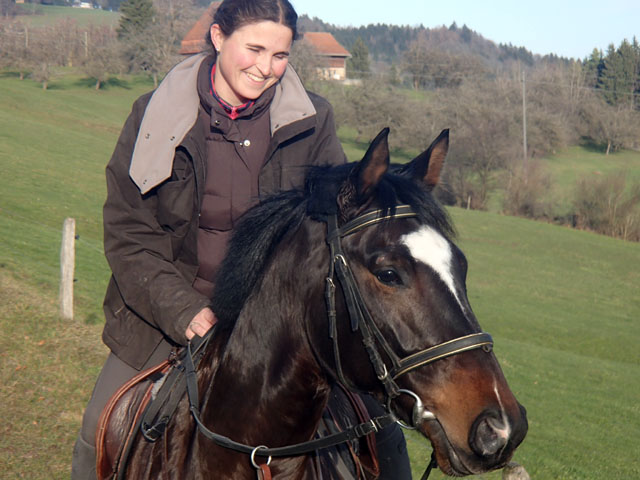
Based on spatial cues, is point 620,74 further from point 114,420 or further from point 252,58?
point 114,420

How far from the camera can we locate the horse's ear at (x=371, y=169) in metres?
2.14

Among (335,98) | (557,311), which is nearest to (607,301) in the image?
(557,311)

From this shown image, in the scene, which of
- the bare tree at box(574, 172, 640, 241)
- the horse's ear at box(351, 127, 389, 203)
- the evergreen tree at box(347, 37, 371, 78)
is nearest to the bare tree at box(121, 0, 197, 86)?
the bare tree at box(574, 172, 640, 241)

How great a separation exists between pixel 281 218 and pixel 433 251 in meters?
0.63

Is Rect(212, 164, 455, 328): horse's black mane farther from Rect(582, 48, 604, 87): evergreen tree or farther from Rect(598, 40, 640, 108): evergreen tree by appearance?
Rect(582, 48, 604, 87): evergreen tree

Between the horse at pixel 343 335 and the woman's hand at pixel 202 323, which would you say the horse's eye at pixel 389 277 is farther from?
the woman's hand at pixel 202 323

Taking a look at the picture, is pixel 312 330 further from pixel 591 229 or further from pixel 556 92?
pixel 556 92

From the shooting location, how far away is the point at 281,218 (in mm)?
2457

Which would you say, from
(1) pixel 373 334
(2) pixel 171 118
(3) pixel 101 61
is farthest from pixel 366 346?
(3) pixel 101 61

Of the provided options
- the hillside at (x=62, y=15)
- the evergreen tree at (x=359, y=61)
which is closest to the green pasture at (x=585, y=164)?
the evergreen tree at (x=359, y=61)

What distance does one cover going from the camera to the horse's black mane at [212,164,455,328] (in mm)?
2256

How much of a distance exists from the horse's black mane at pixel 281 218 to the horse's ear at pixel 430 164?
92 mm

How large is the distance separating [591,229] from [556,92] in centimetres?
3627

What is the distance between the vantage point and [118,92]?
61062 mm
